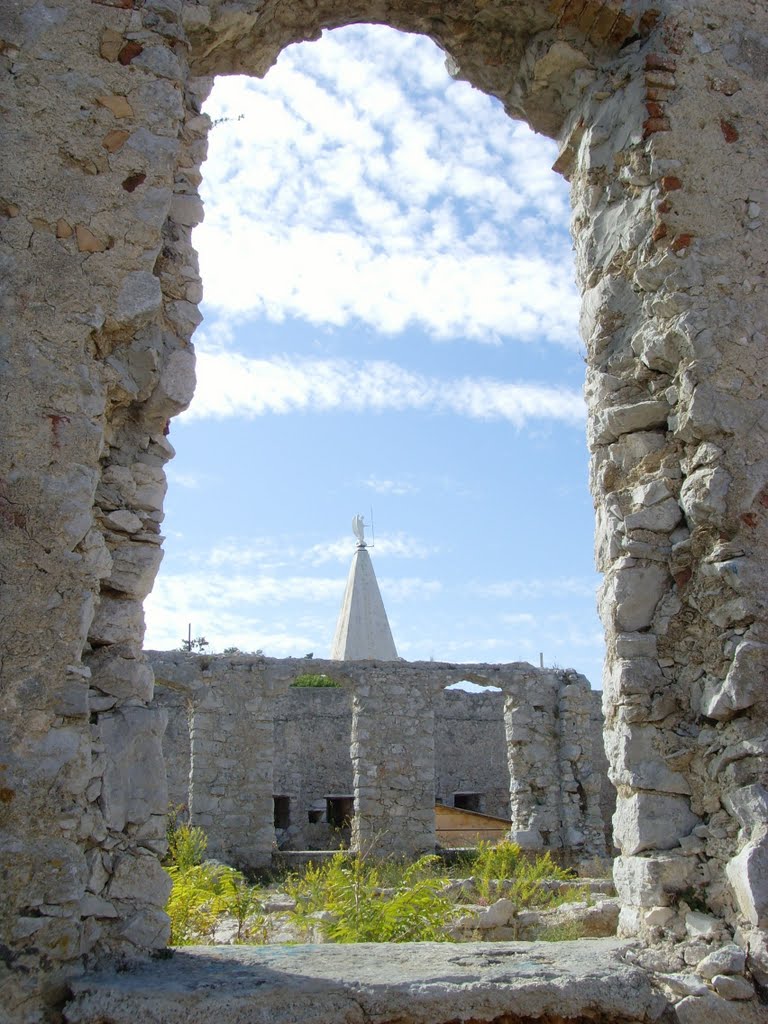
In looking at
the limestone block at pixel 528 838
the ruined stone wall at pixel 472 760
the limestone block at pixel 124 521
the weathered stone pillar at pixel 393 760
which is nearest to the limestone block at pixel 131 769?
the limestone block at pixel 124 521

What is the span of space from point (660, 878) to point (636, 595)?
972 millimetres

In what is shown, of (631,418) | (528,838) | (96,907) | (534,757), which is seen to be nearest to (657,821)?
(631,418)

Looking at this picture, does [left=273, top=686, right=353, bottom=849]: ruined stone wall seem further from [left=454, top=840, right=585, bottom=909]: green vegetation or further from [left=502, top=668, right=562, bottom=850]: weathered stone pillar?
[left=454, top=840, right=585, bottom=909]: green vegetation

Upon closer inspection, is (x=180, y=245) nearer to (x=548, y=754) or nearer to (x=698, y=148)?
(x=698, y=148)

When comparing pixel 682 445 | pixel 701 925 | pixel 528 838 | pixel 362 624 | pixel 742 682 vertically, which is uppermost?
pixel 362 624

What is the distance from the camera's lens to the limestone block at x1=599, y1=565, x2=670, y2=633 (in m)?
3.48

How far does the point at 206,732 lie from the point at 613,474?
10276 mm

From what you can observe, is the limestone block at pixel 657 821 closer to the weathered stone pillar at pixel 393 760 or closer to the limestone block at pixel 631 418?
the limestone block at pixel 631 418

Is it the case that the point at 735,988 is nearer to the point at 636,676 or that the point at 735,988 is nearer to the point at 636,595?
the point at 636,676

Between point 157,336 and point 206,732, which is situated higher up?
point 157,336

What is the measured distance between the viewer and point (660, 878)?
10.3ft

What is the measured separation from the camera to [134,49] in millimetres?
3455

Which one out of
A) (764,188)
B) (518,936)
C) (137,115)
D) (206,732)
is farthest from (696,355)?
(206,732)

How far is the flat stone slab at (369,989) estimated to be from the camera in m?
2.45
